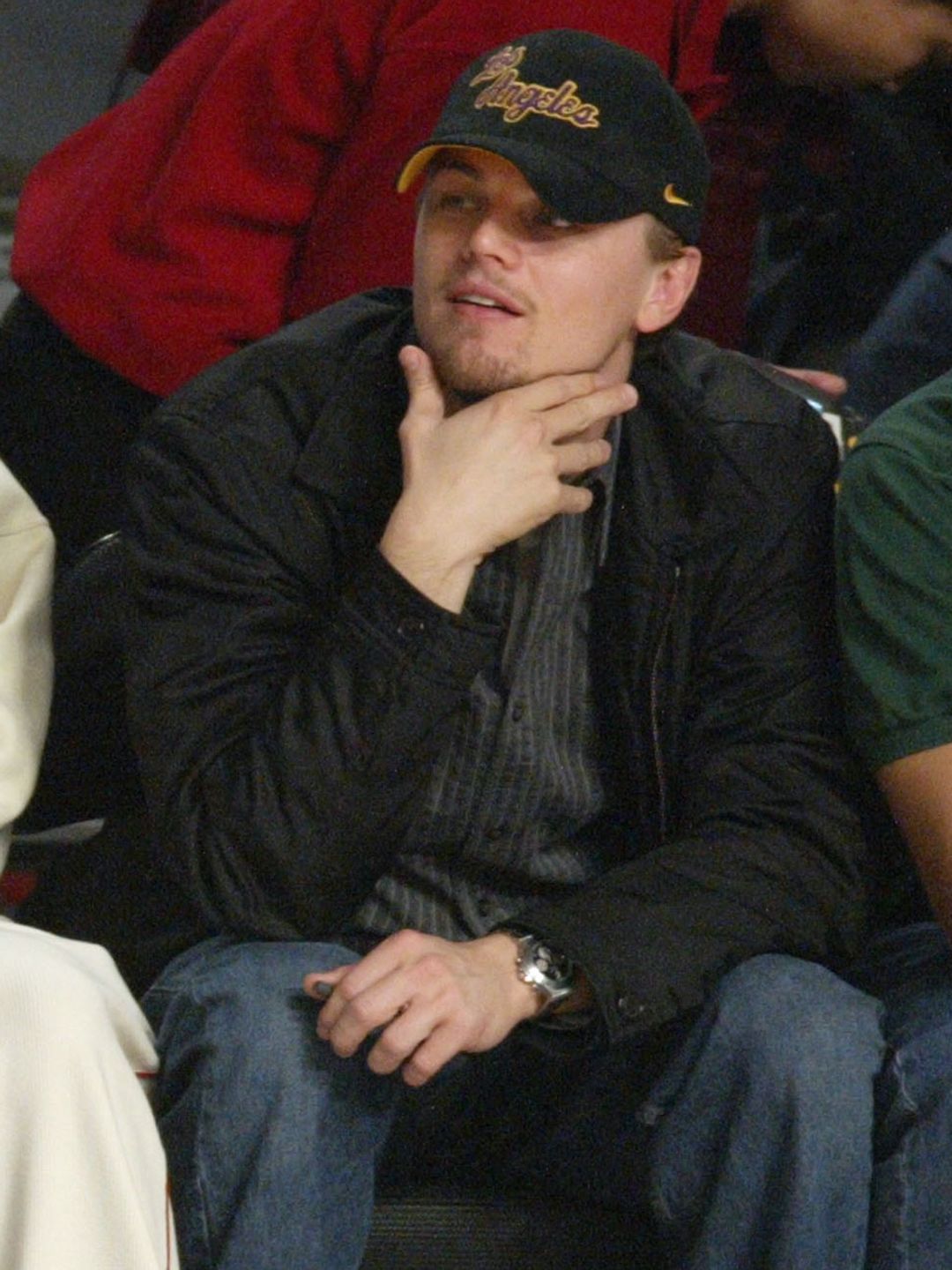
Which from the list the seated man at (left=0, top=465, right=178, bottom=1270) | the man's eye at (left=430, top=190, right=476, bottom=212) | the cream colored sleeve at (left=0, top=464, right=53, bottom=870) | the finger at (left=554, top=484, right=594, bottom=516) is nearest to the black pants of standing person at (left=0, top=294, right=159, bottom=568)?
the cream colored sleeve at (left=0, top=464, right=53, bottom=870)

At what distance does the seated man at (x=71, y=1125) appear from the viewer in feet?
4.58

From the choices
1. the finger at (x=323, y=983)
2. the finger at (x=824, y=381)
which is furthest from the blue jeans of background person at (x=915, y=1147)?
the finger at (x=824, y=381)

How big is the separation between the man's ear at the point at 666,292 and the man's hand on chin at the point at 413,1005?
0.62 meters

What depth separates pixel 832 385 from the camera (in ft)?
7.79

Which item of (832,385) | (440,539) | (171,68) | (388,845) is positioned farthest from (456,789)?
(171,68)

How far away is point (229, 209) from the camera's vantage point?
2.22 metres

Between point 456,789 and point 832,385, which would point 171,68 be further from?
point 456,789

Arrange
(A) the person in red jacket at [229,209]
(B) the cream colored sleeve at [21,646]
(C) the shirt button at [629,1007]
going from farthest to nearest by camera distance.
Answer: (A) the person in red jacket at [229,209] → (B) the cream colored sleeve at [21,646] → (C) the shirt button at [629,1007]

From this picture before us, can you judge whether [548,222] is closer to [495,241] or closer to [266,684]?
[495,241]

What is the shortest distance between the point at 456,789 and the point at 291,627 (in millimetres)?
195

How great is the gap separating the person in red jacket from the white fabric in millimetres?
861

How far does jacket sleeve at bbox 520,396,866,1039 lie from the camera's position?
169 centimetres

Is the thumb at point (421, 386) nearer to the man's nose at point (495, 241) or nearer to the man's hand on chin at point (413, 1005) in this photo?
the man's nose at point (495, 241)

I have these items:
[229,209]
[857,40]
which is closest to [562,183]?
[229,209]
